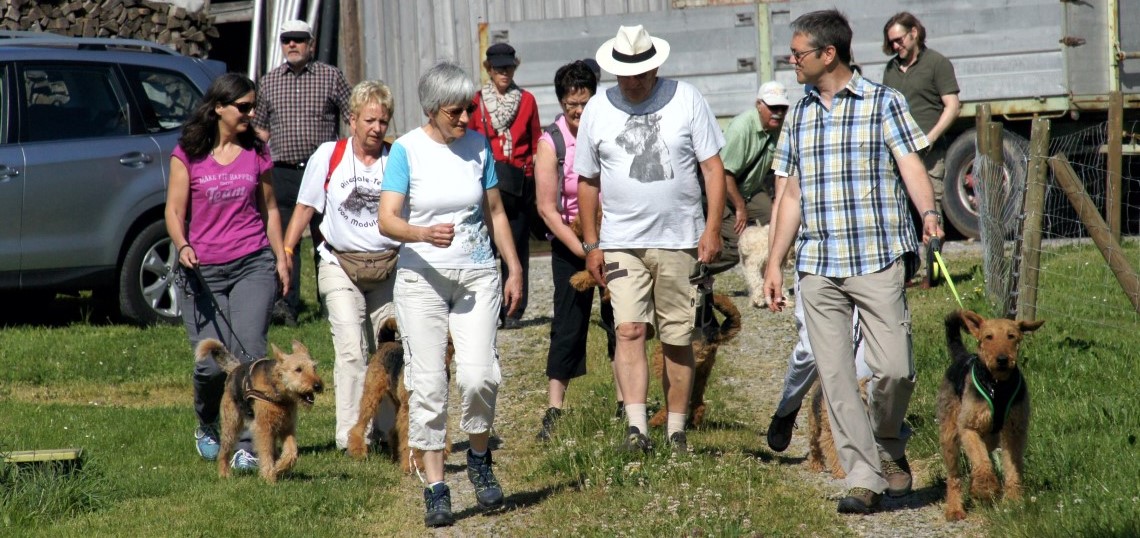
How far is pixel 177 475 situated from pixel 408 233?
210 cm

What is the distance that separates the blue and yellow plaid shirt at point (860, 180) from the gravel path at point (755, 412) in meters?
1.04

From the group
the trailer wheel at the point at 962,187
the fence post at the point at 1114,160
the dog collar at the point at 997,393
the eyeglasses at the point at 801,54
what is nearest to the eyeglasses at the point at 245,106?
the eyeglasses at the point at 801,54

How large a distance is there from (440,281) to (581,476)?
122 centimetres

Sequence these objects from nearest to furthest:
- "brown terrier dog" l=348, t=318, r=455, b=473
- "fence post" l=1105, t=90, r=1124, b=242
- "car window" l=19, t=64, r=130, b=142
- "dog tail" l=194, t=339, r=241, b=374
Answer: "dog tail" l=194, t=339, r=241, b=374 < "brown terrier dog" l=348, t=318, r=455, b=473 < "fence post" l=1105, t=90, r=1124, b=242 < "car window" l=19, t=64, r=130, b=142

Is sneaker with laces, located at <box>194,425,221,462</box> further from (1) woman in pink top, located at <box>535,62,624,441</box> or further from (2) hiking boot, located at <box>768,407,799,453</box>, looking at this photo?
(2) hiking boot, located at <box>768,407,799,453</box>

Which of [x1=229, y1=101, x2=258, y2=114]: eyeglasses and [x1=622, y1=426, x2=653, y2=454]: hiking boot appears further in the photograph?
[x1=229, y1=101, x2=258, y2=114]: eyeglasses

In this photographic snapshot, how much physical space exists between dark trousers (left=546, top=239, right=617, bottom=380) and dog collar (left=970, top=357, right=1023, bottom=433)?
7.87 ft

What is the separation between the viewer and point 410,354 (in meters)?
5.72

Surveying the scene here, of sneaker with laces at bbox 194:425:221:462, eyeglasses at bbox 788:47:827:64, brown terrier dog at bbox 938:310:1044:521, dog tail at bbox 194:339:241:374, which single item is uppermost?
eyeglasses at bbox 788:47:827:64

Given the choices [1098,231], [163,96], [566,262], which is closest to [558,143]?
[566,262]

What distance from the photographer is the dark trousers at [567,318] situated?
24.1ft

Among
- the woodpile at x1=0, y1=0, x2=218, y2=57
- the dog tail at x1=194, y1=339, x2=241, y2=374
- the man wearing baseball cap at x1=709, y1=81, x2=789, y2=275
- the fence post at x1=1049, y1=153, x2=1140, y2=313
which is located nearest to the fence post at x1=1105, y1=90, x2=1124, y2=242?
the fence post at x1=1049, y1=153, x2=1140, y2=313

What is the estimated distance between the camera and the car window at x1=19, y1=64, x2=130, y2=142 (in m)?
9.98

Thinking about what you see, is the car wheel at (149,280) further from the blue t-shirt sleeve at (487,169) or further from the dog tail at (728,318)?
the blue t-shirt sleeve at (487,169)
